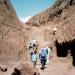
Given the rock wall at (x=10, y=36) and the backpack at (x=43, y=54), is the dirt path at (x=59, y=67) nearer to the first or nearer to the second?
the backpack at (x=43, y=54)

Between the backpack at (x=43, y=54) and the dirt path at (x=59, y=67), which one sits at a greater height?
the backpack at (x=43, y=54)

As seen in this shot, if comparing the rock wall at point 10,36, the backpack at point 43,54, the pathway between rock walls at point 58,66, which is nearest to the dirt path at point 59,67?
the pathway between rock walls at point 58,66

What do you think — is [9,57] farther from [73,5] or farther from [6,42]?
[73,5]

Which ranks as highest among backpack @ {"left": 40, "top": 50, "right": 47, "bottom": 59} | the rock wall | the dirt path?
the rock wall

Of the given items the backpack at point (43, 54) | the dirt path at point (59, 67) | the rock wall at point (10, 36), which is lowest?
the dirt path at point (59, 67)

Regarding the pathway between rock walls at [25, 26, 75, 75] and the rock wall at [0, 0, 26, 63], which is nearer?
the pathway between rock walls at [25, 26, 75, 75]

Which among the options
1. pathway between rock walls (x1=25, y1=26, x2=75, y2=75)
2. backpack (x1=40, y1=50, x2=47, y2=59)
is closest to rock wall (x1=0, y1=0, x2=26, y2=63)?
pathway between rock walls (x1=25, y1=26, x2=75, y2=75)

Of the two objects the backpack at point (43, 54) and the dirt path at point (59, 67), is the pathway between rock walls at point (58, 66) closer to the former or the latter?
the dirt path at point (59, 67)

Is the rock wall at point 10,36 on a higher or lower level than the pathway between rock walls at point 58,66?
higher

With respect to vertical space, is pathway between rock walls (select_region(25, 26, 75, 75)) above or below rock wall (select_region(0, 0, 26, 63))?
below

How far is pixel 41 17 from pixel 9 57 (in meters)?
14.1

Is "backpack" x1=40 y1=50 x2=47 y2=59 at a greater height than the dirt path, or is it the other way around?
"backpack" x1=40 y1=50 x2=47 y2=59

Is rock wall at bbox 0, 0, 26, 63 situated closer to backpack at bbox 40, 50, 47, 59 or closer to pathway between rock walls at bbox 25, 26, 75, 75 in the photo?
pathway between rock walls at bbox 25, 26, 75, 75

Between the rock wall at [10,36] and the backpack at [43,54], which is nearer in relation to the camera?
the backpack at [43,54]
